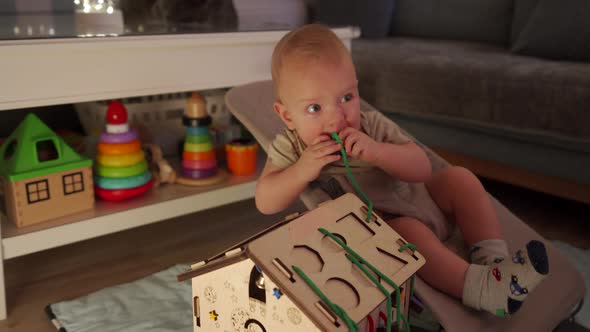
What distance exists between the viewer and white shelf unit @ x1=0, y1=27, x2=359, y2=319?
1114 millimetres

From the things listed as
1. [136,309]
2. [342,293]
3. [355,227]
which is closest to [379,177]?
[355,227]

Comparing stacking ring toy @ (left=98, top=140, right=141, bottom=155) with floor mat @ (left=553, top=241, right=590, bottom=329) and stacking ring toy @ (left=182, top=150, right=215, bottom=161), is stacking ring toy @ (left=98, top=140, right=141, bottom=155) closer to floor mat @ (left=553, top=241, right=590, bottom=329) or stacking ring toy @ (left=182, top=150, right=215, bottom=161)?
stacking ring toy @ (left=182, top=150, right=215, bottom=161)

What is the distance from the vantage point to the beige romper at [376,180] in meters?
0.95

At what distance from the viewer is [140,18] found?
1621 mm

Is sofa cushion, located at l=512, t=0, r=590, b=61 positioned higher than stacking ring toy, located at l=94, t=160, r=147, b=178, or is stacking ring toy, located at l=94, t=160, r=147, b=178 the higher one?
sofa cushion, located at l=512, t=0, r=590, b=61

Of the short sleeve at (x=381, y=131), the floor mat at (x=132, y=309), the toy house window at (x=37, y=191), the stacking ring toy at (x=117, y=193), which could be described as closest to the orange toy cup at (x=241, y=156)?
the stacking ring toy at (x=117, y=193)

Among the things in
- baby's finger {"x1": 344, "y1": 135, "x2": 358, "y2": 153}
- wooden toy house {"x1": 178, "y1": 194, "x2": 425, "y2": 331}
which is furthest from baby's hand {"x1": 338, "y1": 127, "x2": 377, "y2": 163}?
wooden toy house {"x1": 178, "y1": 194, "x2": 425, "y2": 331}

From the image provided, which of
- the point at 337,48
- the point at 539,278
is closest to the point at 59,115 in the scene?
the point at 337,48

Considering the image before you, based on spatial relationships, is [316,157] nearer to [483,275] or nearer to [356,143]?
[356,143]

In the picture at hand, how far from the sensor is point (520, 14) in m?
2.00

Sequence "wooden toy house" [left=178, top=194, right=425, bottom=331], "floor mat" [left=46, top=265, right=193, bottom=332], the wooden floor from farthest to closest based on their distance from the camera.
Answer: the wooden floor
"floor mat" [left=46, top=265, right=193, bottom=332]
"wooden toy house" [left=178, top=194, right=425, bottom=331]

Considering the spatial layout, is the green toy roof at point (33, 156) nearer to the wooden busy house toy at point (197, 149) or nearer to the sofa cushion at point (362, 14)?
the wooden busy house toy at point (197, 149)

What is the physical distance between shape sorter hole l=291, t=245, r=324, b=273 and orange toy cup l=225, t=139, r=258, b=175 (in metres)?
0.87

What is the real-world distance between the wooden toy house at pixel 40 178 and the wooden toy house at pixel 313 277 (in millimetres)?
563
